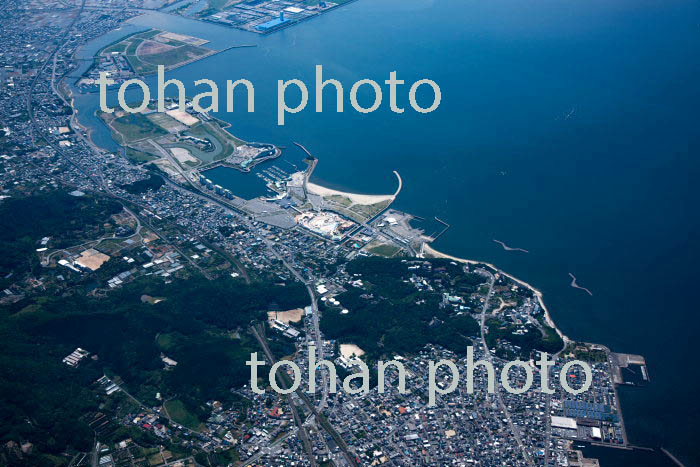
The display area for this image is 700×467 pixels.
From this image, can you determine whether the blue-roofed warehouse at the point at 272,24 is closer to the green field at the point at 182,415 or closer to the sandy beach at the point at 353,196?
the sandy beach at the point at 353,196

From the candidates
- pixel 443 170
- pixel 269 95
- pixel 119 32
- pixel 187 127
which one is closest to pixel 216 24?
pixel 119 32

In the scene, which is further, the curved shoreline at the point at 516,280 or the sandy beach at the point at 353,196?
the sandy beach at the point at 353,196

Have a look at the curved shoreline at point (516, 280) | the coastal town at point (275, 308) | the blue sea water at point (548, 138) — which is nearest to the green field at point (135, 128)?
the coastal town at point (275, 308)

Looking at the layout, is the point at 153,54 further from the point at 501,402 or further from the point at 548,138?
the point at 501,402

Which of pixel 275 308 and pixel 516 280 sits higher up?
pixel 516 280

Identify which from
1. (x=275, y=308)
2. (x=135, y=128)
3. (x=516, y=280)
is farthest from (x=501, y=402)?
(x=135, y=128)
